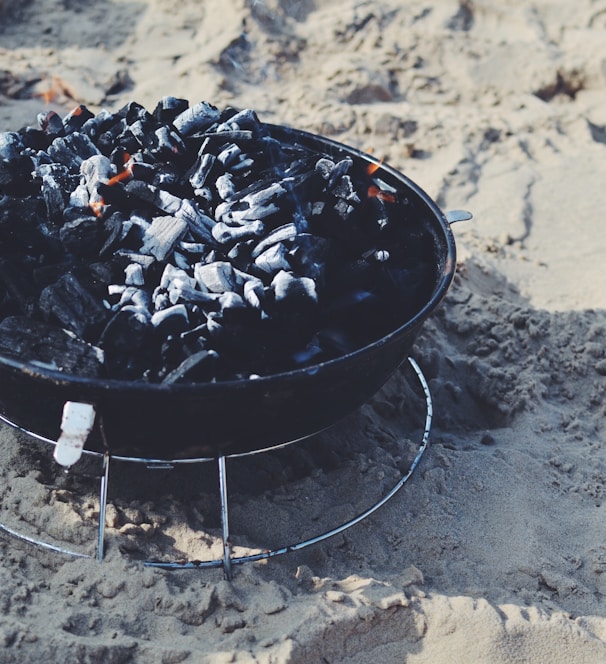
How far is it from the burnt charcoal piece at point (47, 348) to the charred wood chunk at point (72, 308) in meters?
0.04

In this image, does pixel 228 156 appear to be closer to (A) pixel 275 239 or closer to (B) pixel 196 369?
(A) pixel 275 239

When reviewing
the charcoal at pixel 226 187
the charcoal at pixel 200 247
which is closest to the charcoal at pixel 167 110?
the charcoal at pixel 200 247

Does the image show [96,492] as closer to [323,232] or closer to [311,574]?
[311,574]

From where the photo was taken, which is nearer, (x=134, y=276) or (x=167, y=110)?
(x=134, y=276)

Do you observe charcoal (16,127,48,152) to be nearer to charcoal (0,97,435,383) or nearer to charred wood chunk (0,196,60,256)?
charcoal (0,97,435,383)

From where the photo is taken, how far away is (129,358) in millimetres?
1944

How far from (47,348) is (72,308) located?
0.14 metres

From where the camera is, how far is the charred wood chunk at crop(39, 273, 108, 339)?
77.5 inches

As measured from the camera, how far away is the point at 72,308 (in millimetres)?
1982

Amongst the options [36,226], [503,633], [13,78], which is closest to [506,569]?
[503,633]

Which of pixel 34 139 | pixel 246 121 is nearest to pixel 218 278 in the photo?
pixel 246 121

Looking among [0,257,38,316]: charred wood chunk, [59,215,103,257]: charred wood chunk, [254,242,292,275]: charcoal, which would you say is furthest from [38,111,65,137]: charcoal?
[254,242,292,275]: charcoal

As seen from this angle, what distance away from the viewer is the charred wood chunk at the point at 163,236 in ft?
7.16

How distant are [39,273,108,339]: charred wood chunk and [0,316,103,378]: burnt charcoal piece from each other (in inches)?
1.5
